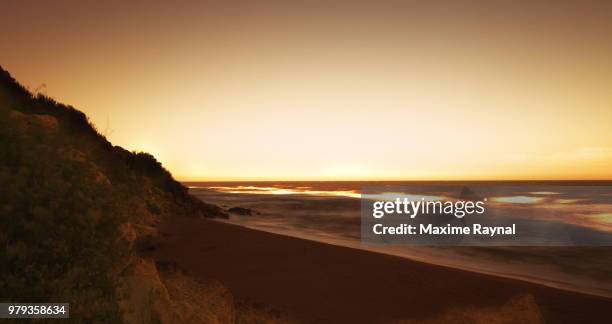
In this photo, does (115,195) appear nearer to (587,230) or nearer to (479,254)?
(479,254)

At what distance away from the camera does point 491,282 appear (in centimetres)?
868

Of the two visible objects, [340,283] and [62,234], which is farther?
[340,283]

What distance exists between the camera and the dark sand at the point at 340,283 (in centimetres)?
698

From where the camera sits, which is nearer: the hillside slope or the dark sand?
the hillside slope

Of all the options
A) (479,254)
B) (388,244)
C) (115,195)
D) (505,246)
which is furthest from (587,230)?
(115,195)

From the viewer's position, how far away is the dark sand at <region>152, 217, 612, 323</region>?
698 cm

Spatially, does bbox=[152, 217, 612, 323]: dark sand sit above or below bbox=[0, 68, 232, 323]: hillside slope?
below

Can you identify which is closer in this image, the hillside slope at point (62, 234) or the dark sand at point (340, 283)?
the hillside slope at point (62, 234)

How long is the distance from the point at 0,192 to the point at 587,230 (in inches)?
1224

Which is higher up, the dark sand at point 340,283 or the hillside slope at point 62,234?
the hillside slope at point 62,234

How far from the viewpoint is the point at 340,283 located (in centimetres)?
794

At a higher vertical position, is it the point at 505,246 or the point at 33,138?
the point at 33,138

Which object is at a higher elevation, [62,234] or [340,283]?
[62,234]

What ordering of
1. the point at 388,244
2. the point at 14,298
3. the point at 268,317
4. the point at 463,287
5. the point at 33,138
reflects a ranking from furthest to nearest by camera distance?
the point at 388,244 < the point at 463,287 < the point at 268,317 < the point at 33,138 < the point at 14,298
